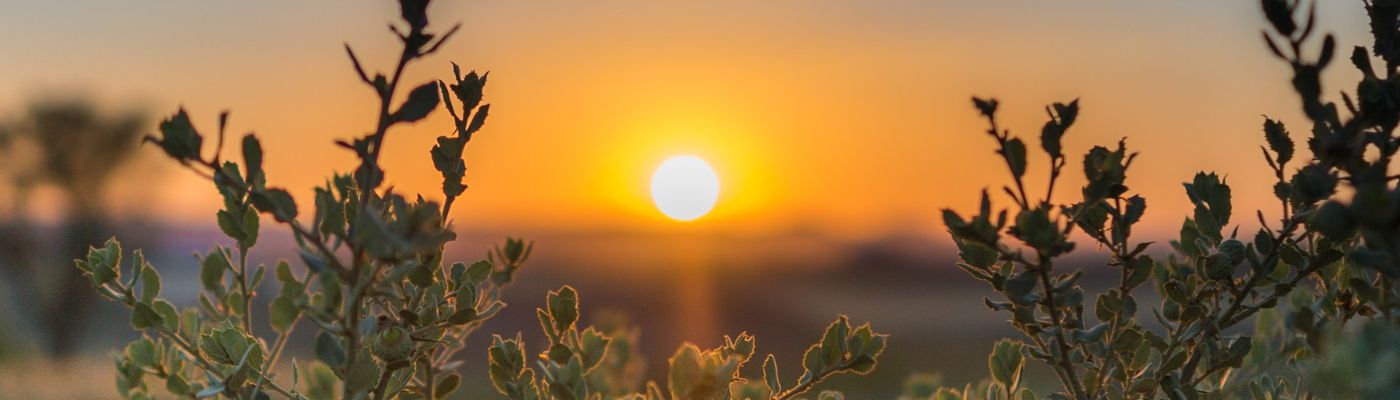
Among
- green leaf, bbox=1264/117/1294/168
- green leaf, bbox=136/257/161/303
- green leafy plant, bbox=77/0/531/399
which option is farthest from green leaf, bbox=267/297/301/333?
green leaf, bbox=1264/117/1294/168

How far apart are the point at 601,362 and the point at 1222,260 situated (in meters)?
0.92

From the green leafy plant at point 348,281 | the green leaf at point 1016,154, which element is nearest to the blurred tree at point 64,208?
the green leafy plant at point 348,281

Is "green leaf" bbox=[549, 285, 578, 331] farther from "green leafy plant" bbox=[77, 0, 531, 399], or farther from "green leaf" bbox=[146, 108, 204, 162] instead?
"green leaf" bbox=[146, 108, 204, 162]

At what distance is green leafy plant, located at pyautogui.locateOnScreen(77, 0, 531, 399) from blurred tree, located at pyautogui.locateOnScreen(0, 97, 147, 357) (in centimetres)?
1586

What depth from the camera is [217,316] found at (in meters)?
1.93

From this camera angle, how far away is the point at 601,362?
1656mm

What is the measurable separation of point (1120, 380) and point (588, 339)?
2.83 ft

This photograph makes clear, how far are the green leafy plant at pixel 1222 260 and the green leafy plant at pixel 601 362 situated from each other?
Result: 203mm

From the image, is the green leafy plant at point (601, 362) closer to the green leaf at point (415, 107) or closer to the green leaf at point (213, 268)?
the green leaf at point (415, 107)

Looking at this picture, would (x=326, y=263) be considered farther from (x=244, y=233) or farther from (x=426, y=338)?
(x=244, y=233)

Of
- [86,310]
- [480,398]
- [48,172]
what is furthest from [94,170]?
[480,398]

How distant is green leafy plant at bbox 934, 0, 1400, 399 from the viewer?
49.6 inches

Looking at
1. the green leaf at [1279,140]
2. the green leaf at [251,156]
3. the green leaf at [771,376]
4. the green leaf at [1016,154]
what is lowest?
the green leaf at [771,376]

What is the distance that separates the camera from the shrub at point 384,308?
49.0 inches
